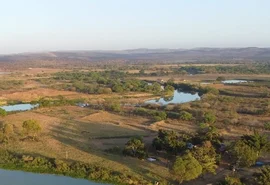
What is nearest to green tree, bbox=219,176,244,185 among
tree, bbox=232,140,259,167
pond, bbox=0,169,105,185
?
tree, bbox=232,140,259,167

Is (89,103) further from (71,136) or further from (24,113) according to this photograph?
(71,136)

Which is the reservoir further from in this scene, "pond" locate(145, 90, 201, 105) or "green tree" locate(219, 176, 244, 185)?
"green tree" locate(219, 176, 244, 185)

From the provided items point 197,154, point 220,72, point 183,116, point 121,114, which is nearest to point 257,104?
point 183,116

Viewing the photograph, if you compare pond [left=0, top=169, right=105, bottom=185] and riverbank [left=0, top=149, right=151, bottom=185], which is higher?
riverbank [left=0, top=149, right=151, bottom=185]

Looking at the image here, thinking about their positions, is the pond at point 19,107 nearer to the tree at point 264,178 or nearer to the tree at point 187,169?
the tree at point 187,169

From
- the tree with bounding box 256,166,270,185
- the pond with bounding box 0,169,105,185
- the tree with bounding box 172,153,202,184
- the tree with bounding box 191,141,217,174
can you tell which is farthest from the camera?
the tree with bounding box 191,141,217,174

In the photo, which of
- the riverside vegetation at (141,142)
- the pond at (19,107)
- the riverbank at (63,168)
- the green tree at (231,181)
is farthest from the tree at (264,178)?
the pond at (19,107)
